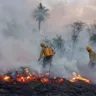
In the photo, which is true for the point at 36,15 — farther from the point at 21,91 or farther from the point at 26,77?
the point at 21,91

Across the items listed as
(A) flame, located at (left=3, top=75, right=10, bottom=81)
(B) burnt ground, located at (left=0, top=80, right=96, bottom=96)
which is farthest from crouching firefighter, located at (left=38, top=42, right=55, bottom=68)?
(A) flame, located at (left=3, top=75, right=10, bottom=81)

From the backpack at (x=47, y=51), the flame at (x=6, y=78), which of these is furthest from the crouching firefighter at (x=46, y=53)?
the flame at (x=6, y=78)

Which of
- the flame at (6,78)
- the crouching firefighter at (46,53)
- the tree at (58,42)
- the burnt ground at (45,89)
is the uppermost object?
the tree at (58,42)

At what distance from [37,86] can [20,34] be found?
2130cm

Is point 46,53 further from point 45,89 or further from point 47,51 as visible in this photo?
point 45,89

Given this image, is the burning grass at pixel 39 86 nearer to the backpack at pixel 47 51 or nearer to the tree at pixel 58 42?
the backpack at pixel 47 51

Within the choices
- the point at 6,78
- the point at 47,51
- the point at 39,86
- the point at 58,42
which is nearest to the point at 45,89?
the point at 39,86

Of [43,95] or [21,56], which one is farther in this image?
[21,56]

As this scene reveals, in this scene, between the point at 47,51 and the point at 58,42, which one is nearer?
the point at 47,51

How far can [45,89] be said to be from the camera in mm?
25547

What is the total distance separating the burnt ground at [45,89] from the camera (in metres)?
24.4

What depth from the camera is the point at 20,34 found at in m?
46.5

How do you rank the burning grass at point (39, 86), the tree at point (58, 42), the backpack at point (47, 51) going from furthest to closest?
the tree at point (58, 42), the backpack at point (47, 51), the burning grass at point (39, 86)

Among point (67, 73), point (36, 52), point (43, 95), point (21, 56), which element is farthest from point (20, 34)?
point (43, 95)
